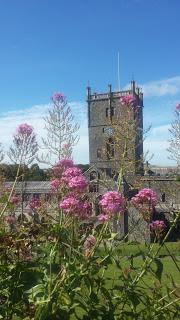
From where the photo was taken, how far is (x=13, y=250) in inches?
102

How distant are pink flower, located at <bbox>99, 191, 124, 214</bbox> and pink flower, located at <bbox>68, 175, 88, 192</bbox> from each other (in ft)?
0.51

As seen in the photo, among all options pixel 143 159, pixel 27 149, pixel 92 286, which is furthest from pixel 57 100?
pixel 92 286

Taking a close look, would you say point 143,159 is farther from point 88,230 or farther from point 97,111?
point 97,111

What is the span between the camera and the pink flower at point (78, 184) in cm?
264

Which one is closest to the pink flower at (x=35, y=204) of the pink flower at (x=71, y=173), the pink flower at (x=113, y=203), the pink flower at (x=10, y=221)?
the pink flower at (x=10, y=221)

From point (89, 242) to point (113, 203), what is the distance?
0.26 meters

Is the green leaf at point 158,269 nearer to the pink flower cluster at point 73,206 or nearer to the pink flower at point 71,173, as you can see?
the pink flower cluster at point 73,206

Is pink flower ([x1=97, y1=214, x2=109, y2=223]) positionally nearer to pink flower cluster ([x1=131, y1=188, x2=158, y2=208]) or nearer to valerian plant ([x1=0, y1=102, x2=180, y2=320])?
valerian plant ([x1=0, y1=102, x2=180, y2=320])

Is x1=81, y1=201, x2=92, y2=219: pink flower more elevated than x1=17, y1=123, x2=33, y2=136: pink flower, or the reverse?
x1=17, y1=123, x2=33, y2=136: pink flower

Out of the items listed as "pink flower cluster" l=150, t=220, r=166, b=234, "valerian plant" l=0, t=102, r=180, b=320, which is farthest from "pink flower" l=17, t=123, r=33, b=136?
"pink flower cluster" l=150, t=220, r=166, b=234

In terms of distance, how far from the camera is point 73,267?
2188 mm

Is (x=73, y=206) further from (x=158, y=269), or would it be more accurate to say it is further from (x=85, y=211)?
(x=158, y=269)

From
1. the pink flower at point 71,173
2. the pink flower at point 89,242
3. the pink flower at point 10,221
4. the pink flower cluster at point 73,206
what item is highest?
the pink flower at point 71,173

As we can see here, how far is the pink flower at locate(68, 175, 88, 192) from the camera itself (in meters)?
2.64
